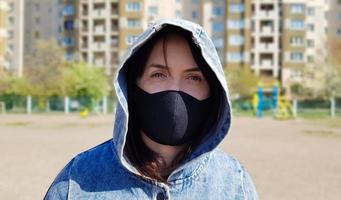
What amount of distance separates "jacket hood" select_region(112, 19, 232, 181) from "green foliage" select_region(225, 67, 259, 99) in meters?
55.4

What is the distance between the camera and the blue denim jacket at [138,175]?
1490 millimetres

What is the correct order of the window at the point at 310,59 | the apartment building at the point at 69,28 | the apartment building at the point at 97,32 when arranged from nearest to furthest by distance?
the window at the point at 310,59 → the apartment building at the point at 97,32 → the apartment building at the point at 69,28

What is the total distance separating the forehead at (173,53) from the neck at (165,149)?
0.27 meters

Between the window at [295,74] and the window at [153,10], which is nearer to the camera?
the window at [295,74]

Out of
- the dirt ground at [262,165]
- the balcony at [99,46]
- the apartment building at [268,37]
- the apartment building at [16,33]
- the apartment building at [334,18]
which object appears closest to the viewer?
the dirt ground at [262,165]

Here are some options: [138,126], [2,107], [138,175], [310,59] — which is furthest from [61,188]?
[310,59]

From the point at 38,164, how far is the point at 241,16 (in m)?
58.7

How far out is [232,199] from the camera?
1.55m

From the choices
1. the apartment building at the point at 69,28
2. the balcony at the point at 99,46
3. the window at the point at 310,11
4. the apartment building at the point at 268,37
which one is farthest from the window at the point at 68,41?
the window at the point at 310,11

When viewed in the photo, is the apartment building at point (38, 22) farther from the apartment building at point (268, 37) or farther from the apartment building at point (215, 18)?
the apartment building at point (268, 37)

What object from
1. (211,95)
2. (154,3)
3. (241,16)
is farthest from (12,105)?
(211,95)

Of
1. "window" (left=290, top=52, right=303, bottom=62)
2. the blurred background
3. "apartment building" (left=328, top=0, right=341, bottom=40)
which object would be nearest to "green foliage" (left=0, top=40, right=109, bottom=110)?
the blurred background

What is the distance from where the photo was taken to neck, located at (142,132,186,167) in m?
1.65

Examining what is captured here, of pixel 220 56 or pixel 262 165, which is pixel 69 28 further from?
pixel 262 165
